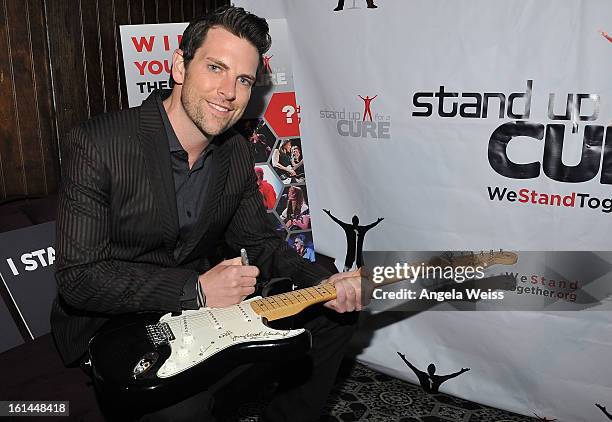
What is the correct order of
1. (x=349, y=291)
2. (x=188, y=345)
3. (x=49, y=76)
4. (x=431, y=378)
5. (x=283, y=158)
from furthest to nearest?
(x=283, y=158) → (x=431, y=378) → (x=49, y=76) → (x=349, y=291) → (x=188, y=345)

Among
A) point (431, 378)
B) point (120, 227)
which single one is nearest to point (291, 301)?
point (120, 227)

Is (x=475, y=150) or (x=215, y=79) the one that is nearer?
(x=215, y=79)

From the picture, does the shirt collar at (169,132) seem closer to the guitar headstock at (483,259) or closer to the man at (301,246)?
the man at (301,246)

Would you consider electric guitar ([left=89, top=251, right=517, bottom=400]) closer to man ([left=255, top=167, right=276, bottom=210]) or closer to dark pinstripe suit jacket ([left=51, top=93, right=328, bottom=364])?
dark pinstripe suit jacket ([left=51, top=93, right=328, bottom=364])

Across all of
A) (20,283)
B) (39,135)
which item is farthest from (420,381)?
(39,135)

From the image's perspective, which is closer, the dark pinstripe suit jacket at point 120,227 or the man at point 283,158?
the dark pinstripe suit jacket at point 120,227

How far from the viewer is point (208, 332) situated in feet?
4.91

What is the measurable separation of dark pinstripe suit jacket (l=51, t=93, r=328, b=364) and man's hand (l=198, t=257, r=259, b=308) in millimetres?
71

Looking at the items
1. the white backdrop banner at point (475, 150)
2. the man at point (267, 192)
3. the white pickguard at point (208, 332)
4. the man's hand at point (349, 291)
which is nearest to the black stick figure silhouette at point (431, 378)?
the white backdrop banner at point (475, 150)

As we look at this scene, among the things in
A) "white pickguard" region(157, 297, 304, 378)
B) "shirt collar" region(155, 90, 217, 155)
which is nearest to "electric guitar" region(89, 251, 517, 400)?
"white pickguard" region(157, 297, 304, 378)

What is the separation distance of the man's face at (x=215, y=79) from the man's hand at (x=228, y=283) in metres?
0.44

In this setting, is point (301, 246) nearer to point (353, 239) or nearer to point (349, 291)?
point (353, 239)

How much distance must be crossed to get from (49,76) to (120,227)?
0.89 meters

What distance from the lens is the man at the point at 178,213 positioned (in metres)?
1.53
